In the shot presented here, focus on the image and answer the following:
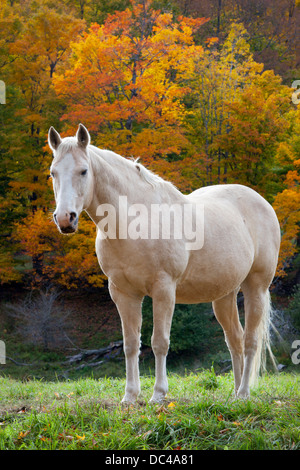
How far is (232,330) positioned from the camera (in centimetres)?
493

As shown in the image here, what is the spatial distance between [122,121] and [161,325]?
37.2 feet

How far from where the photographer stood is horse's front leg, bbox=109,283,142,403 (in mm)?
4012

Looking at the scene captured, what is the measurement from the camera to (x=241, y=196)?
5078mm

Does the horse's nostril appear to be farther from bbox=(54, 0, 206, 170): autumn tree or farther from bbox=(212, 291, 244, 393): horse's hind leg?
bbox=(54, 0, 206, 170): autumn tree

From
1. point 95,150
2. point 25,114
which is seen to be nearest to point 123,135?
point 25,114

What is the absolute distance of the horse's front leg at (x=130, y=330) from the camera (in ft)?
13.2

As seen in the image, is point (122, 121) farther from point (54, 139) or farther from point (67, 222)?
point (67, 222)

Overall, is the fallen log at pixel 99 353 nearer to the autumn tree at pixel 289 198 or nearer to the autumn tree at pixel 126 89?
the autumn tree at pixel 289 198

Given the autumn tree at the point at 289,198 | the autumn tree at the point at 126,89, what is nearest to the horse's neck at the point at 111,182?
the autumn tree at the point at 126,89

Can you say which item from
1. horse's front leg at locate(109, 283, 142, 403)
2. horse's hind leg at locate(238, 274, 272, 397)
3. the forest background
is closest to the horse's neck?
horse's front leg at locate(109, 283, 142, 403)

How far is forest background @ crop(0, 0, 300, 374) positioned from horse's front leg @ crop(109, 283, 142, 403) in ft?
26.7

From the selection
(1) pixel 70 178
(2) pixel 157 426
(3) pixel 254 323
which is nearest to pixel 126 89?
(3) pixel 254 323

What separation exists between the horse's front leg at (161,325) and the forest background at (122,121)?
8437 millimetres
